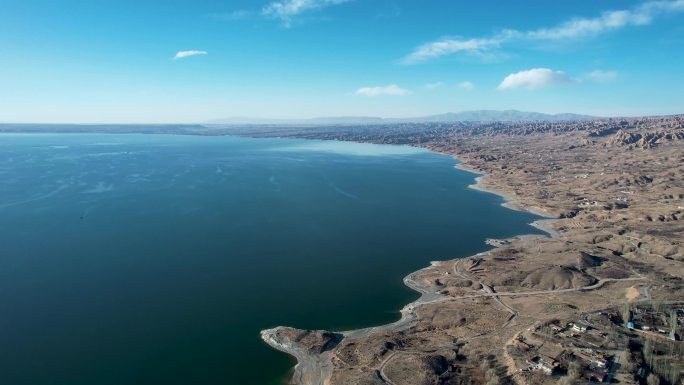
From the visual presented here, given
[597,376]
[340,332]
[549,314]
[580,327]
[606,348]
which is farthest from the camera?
[549,314]

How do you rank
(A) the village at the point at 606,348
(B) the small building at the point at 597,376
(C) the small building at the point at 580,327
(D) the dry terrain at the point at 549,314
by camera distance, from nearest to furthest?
(B) the small building at the point at 597,376
(A) the village at the point at 606,348
(D) the dry terrain at the point at 549,314
(C) the small building at the point at 580,327

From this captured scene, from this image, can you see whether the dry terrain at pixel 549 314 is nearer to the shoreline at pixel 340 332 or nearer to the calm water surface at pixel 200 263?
the shoreline at pixel 340 332

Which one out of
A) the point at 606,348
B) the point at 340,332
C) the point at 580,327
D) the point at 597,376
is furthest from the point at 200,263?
the point at 606,348

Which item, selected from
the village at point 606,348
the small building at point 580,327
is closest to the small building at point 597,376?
the village at point 606,348

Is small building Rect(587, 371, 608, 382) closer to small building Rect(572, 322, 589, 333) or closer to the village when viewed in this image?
the village

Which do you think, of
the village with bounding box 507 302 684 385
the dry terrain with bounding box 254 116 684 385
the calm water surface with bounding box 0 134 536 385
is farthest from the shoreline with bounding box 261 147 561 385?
the village with bounding box 507 302 684 385

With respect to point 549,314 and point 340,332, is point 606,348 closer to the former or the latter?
point 549,314

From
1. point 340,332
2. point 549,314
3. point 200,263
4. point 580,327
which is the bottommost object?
point 340,332

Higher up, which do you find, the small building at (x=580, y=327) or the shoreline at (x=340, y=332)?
the small building at (x=580, y=327)
